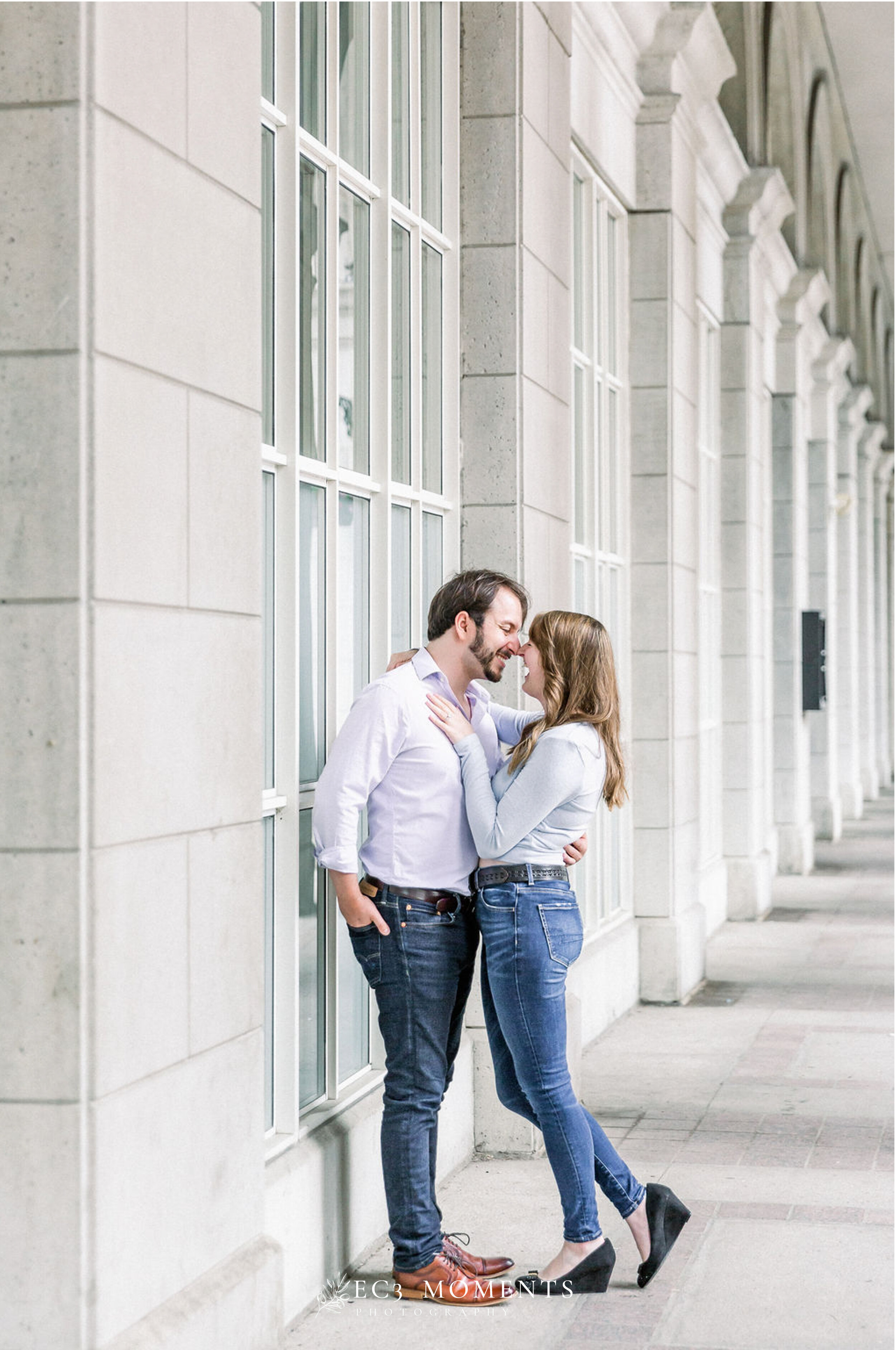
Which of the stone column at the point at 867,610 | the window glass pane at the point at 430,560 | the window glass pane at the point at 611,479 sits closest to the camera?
the window glass pane at the point at 430,560

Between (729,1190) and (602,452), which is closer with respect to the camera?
(729,1190)

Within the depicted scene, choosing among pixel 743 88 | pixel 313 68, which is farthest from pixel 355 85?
pixel 743 88

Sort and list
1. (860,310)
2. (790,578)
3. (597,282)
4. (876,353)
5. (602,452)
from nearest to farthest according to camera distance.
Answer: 1. (597,282)
2. (602,452)
3. (790,578)
4. (860,310)
5. (876,353)

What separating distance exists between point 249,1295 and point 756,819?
9896 millimetres

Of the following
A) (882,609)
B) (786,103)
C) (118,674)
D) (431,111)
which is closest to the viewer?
(118,674)

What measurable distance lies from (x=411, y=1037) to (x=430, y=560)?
2.03 meters

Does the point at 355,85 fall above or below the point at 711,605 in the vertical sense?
above

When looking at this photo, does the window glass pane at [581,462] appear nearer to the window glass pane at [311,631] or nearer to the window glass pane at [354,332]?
the window glass pane at [354,332]

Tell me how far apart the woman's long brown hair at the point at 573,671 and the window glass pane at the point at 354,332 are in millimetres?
979

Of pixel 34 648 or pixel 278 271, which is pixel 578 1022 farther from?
pixel 34 648

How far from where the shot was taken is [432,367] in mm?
5875

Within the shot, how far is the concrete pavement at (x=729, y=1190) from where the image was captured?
4305 mm

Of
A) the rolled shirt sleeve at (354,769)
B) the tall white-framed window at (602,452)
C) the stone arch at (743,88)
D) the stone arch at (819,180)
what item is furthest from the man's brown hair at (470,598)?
the stone arch at (819,180)

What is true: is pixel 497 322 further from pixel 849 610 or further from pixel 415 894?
pixel 849 610
